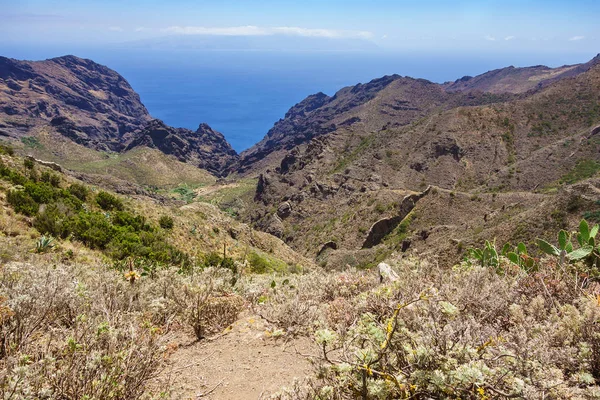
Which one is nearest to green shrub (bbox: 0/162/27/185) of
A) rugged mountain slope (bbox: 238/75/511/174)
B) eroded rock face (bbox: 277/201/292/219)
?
eroded rock face (bbox: 277/201/292/219)

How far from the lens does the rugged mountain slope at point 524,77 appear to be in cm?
15250

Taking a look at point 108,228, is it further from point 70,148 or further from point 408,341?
point 70,148

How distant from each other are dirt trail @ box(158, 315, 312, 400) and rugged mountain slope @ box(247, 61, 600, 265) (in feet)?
84.1

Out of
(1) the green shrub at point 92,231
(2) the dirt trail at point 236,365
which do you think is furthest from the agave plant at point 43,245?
(2) the dirt trail at point 236,365

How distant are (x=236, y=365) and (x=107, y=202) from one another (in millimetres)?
15303

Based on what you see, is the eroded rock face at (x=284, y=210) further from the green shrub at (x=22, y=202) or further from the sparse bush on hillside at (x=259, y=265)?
the green shrub at (x=22, y=202)

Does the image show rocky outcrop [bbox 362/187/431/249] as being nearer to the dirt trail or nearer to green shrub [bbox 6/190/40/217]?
green shrub [bbox 6/190/40/217]

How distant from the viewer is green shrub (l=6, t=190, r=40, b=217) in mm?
10523

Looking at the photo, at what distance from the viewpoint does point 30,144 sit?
103 metres

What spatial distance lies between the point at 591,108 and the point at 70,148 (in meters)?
130

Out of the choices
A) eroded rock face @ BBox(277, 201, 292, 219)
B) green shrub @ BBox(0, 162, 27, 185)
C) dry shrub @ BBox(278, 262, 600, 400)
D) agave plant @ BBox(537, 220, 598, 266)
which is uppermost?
dry shrub @ BBox(278, 262, 600, 400)

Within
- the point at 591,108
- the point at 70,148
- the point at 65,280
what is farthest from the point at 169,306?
the point at 70,148

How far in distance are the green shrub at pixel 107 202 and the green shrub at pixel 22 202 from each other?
4.63m

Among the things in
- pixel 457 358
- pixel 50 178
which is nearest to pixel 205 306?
pixel 457 358
